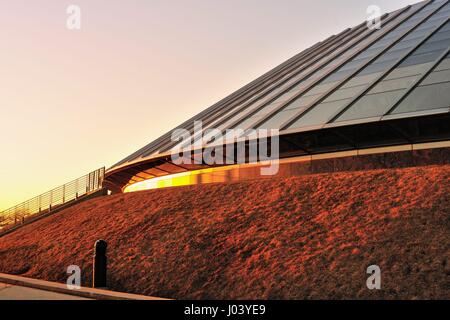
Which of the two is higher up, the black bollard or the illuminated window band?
the illuminated window band

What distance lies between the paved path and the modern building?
6.00m

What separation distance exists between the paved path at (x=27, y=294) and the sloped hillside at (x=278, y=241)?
0.87 m

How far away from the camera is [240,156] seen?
12.9m

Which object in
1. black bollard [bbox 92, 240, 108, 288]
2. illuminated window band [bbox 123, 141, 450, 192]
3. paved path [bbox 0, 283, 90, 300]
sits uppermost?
illuminated window band [bbox 123, 141, 450, 192]

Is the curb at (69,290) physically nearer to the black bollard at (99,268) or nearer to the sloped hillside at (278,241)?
the black bollard at (99,268)

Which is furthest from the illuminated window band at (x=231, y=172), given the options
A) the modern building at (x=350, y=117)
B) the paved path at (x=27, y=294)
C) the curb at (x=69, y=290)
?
the paved path at (x=27, y=294)

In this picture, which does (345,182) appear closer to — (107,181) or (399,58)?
(399,58)

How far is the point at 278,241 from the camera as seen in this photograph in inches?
317

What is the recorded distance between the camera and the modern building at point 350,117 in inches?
399

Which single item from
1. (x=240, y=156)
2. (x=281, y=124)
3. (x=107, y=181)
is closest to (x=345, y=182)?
(x=281, y=124)

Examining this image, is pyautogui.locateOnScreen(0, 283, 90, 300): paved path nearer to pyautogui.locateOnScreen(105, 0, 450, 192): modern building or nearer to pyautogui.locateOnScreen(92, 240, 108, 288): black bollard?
pyautogui.locateOnScreen(92, 240, 108, 288): black bollard

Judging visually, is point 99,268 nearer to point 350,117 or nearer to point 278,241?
point 278,241

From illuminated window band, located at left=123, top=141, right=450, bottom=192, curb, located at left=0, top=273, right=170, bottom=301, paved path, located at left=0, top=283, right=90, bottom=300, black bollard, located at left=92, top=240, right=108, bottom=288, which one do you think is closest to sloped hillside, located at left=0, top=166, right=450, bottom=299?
black bollard, located at left=92, top=240, right=108, bottom=288

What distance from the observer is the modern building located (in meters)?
10.1
